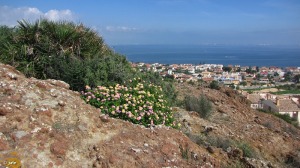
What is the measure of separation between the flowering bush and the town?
5092 millimetres

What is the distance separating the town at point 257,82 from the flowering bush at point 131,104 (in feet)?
16.7

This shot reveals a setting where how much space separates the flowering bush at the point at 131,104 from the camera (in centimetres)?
595

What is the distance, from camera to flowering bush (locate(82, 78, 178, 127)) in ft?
19.5

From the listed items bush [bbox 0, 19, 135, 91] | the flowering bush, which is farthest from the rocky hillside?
bush [bbox 0, 19, 135, 91]

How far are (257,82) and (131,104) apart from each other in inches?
3228

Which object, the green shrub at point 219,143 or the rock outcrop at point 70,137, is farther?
the green shrub at point 219,143

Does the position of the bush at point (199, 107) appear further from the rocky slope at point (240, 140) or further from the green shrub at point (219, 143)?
the green shrub at point (219, 143)

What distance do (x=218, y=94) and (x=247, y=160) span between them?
31.8ft

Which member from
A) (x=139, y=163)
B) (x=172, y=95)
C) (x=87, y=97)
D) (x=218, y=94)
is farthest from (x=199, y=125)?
(x=218, y=94)

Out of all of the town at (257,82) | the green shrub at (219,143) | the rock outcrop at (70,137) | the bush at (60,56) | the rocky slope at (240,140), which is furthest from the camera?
the town at (257,82)

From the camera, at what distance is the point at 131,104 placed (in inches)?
239

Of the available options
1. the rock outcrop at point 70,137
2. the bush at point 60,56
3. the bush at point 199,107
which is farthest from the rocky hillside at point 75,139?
the bush at point 199,107

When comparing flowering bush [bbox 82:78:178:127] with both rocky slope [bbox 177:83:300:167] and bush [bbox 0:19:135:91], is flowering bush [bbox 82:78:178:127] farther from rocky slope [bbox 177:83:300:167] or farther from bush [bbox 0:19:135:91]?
rocky slope [bbox 177:83:300:167]

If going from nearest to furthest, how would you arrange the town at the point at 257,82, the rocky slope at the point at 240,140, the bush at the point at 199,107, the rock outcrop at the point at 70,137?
the rock outcrop at the point at 70,137 → the rocky slope at the point at 240,140 → the bush at the point at 199,107 → the town at the point at 257,82
